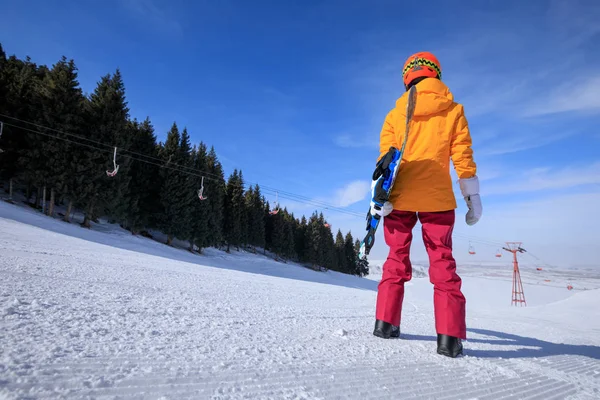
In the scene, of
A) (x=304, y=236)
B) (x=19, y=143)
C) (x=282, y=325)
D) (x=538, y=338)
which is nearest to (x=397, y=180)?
(x=282, y=325)

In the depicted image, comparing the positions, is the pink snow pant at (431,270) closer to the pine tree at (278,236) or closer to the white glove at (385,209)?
the white glove at (385,209)

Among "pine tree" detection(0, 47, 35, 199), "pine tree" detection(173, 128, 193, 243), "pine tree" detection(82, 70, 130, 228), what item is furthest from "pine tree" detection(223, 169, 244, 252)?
"pine tree" detection(0, 47, 35, 199)

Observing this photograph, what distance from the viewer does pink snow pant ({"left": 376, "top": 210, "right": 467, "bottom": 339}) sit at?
174 cm

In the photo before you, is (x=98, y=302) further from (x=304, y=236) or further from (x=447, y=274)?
(x=304, y=236)

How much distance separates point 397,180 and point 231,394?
1765mm

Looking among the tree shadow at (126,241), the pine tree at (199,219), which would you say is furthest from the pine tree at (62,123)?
the pine tree at (199,219)

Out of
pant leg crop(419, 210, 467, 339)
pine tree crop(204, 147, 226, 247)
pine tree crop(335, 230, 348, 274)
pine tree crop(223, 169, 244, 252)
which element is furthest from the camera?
pine tree crop(335, 230, 348, 274)

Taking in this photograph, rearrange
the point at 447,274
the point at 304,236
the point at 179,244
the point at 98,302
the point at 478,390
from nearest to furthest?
the point at 478,390 → the point at 98,302 → the point at 447,274 → the point at 179,244 → the point at 304,236

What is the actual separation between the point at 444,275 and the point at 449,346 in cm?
42

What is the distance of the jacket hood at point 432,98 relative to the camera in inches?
82.0

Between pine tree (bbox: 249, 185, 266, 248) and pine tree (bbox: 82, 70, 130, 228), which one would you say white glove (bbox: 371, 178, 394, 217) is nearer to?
pine tree (bbox: 82, 70, 130, 228)

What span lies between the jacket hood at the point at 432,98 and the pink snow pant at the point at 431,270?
77cm

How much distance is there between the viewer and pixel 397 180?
212 centimetres

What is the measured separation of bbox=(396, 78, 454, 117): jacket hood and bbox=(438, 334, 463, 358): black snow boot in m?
1.54
